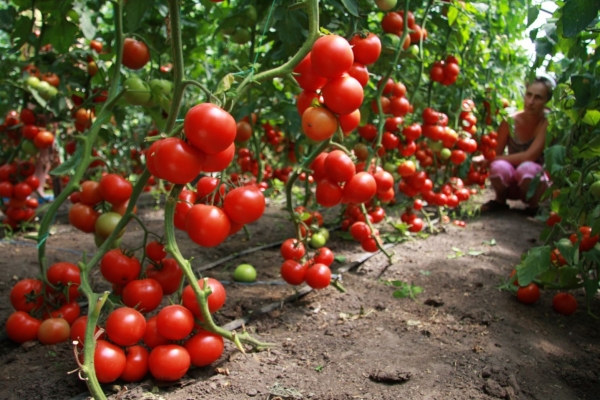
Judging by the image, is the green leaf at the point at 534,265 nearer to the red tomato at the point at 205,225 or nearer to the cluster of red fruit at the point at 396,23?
the cluster of red fruit at the point at 396,23

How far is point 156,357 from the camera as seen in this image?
1243 mm

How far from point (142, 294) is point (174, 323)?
0.47 feet

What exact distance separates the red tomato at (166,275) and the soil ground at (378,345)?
26 cm

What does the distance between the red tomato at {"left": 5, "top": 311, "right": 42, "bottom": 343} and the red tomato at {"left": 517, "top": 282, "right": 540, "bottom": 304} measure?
1797mm

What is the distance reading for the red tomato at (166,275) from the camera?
138 centimetres

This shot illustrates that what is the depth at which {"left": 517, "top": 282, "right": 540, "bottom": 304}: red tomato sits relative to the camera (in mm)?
1883

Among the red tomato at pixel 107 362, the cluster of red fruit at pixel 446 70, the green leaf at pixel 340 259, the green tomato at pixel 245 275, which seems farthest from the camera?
the green leaf at pixel 340 259

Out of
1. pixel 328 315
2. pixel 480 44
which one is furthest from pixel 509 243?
pixel 328 315

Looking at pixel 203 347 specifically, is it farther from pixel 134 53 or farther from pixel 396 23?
pixel 396 23

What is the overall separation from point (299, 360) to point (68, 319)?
30.4 inches

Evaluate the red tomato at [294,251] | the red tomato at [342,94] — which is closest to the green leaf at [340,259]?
the red tomato at [294,251]

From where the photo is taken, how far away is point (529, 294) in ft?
6.19

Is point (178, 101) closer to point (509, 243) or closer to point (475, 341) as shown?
point (475, 341)

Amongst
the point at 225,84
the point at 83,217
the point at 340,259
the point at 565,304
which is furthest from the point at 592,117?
the point at 83,217
